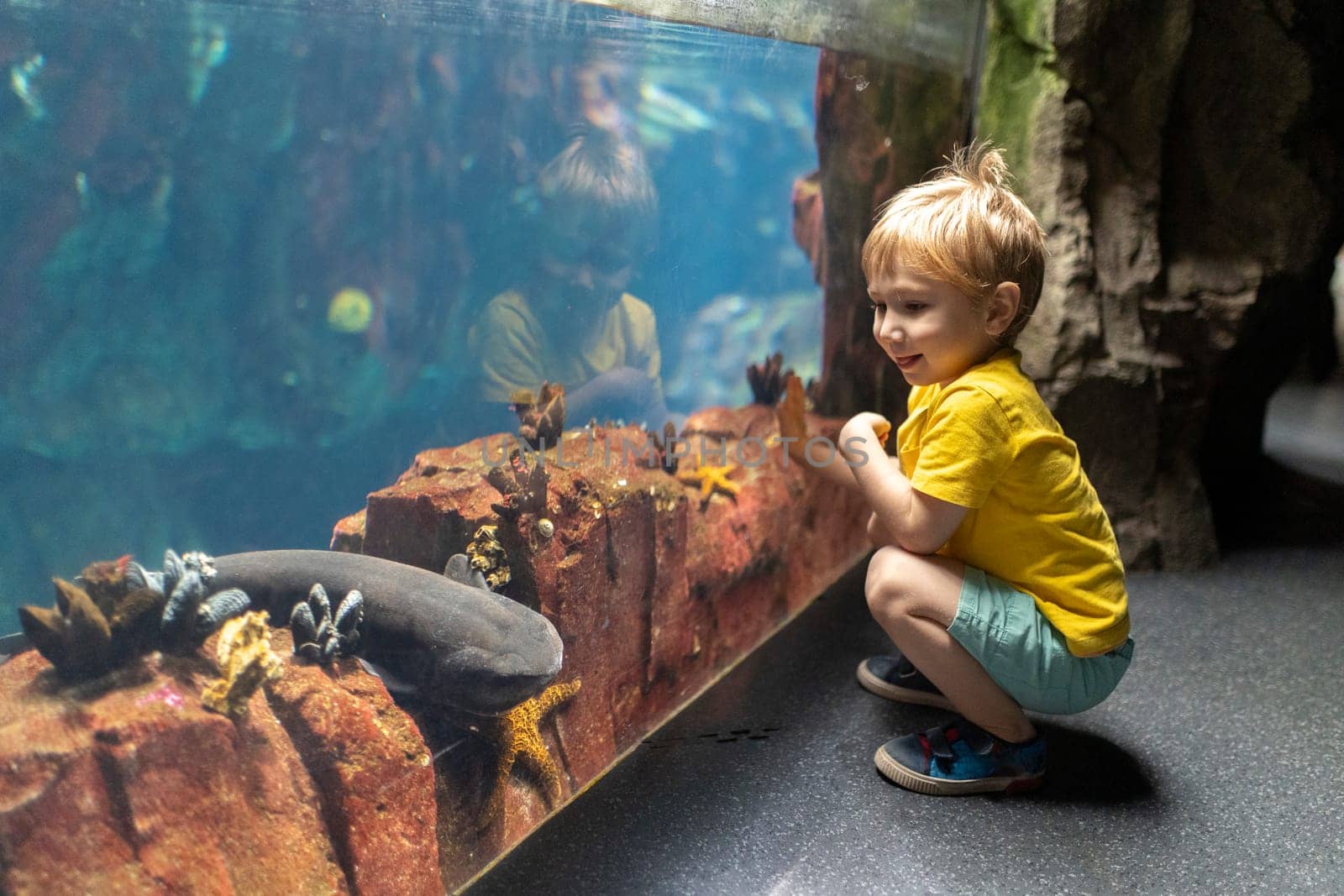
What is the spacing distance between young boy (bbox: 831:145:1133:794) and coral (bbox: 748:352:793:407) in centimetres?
75

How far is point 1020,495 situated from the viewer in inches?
73.2

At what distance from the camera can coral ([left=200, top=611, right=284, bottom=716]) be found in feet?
3.94

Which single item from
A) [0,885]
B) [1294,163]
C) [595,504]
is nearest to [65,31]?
[0,885]

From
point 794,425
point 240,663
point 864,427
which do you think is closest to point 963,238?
point 864,427

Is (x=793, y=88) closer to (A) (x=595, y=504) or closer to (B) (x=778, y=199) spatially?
(B) (x=778, y=199)

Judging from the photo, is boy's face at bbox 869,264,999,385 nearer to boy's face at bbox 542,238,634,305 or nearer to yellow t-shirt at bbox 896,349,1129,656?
yellow t-shirt at bbox 896,349,1129,656

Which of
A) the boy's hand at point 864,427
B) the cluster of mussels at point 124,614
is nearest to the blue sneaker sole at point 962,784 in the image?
the boy's hand at point 864,427

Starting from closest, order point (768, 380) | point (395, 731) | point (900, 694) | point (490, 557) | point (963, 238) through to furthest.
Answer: point (395, 731), point (490, 557), point (963, 238), point (900, 694), point (768, 380)

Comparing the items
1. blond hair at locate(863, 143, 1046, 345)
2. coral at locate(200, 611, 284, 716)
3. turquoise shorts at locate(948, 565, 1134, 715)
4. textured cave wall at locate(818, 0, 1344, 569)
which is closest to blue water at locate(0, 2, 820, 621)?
coral at locate(200, 611, 284, 716)

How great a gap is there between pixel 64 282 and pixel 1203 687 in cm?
268

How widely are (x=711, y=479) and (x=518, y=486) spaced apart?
847 millimetres

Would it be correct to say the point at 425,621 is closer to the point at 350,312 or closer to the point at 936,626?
the point at 350,312

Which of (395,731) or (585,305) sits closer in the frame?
(395,731)

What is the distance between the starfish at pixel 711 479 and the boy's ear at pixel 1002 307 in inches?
33.3
